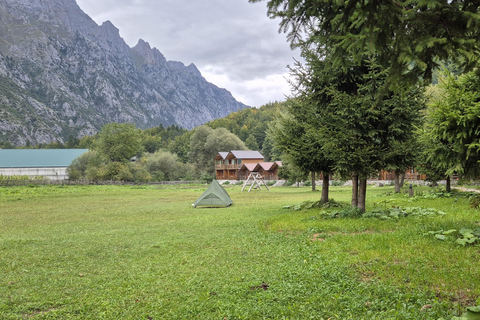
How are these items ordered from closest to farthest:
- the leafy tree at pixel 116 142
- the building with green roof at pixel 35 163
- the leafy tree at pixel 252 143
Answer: the leafy tree at pixel 116 142 < the building with green roof at pixel 35 163 < the leafy tree at pixel 252 143

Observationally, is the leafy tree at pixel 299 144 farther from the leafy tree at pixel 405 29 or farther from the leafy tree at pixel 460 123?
the leafy tree at pixel 405 29

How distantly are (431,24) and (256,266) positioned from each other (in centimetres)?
515

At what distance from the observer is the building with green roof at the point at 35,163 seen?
87.7 metres

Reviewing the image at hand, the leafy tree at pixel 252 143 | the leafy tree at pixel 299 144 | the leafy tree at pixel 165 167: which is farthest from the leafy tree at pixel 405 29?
the leafy tree at pixel 252 143

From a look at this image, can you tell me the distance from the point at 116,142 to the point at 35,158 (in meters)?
44.7

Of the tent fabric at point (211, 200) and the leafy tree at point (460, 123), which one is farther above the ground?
the leafy tree at point (460, 123)

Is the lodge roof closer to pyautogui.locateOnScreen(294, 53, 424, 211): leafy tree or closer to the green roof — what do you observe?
the green roof

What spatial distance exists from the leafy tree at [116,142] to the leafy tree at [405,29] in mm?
66359

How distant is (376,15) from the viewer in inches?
151

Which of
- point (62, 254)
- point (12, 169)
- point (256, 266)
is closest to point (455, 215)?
point (256, 266)

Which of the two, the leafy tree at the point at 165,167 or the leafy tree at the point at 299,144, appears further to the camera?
the leafy tree at the point at 165,167

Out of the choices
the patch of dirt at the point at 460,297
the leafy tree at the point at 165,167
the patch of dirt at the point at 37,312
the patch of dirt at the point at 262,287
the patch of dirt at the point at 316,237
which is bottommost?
the patch of dirt at the point at 37,312

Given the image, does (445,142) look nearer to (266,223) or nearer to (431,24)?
(266,223)

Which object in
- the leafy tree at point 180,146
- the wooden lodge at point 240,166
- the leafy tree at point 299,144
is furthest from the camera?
the leafy tree at point 180,146
